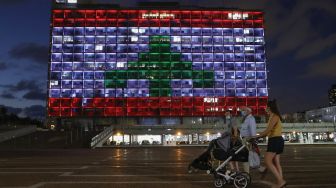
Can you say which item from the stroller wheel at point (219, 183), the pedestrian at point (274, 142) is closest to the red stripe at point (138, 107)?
the stroller wheel at point (219, 183)

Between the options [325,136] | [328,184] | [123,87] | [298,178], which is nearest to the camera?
[328,184]

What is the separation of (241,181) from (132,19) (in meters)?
109

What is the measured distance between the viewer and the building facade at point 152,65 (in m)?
110

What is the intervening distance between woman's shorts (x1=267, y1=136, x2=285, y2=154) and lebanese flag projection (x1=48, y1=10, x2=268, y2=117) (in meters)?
102

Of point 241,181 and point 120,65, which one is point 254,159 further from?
point 120,65

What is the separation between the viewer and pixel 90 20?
375 ft

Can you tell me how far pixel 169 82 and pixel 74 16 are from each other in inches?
1327

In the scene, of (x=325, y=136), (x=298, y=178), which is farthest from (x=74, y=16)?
(x=298, y=178)

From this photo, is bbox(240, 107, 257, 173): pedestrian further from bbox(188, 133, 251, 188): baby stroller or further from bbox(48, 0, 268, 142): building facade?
bbox(48, 0, 268, 142): building facade

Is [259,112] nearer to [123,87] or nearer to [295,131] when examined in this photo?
[295,131]

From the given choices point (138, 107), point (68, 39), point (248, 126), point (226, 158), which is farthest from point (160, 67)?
point (226, 158)

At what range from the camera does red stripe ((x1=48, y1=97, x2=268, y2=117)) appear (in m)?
109

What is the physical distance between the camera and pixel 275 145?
8.51 meters

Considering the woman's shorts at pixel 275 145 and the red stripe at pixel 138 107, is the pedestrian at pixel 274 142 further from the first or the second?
the red stripe at pixel 138 107
